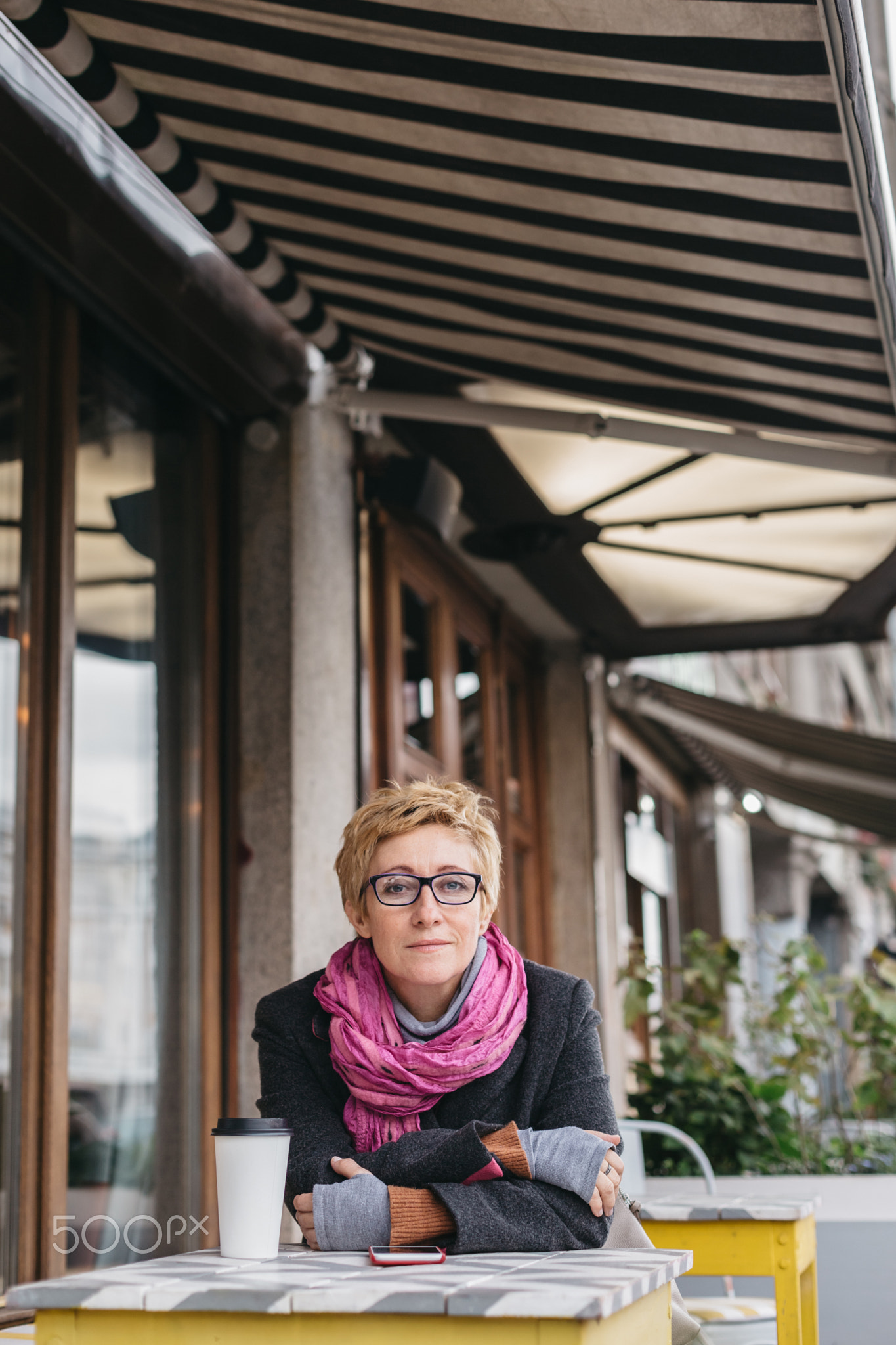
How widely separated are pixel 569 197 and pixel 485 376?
940mm

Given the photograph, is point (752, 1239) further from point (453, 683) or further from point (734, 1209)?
point (453, 683)

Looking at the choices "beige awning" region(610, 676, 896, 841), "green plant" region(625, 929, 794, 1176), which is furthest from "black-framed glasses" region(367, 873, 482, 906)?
"beige awning" region(610, 676, 896, 841)

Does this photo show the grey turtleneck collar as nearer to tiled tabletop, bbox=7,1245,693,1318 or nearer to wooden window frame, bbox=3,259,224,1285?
tiled tabletop, bbox=7,1245,693,1318

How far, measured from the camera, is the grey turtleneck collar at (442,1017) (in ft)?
6.02

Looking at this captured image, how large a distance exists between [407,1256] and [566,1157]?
29 cm

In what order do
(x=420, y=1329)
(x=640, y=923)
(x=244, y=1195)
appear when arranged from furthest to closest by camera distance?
(x=640, y=923) < (x=244, y=1195) < (x=420, y=1329)

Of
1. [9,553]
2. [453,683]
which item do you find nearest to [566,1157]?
[9,553]

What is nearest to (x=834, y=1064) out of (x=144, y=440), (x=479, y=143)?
(x=144, y=440)

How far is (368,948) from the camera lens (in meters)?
1.97

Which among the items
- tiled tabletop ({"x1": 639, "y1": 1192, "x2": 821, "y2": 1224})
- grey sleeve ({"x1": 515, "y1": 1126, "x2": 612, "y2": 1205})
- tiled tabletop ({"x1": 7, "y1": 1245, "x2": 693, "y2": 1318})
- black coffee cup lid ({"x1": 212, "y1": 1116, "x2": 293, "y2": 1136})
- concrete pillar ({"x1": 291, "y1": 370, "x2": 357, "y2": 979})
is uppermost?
concrete pillar ({"x1": 291, "y1": 370, "x2": 357, "y2": 979})

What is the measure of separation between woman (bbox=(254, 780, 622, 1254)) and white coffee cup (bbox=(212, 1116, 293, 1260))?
14cm

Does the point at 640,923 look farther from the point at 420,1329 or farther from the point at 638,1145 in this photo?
the point at 420,1329

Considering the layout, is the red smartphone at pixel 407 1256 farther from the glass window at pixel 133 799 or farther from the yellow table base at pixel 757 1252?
the glass window at pixel 133 799

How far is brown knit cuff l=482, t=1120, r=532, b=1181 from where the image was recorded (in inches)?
64.2
